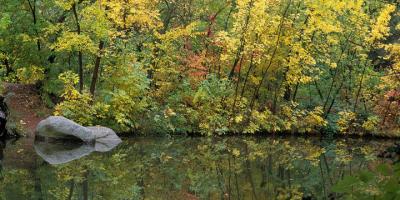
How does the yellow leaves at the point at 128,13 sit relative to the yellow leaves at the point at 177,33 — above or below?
above

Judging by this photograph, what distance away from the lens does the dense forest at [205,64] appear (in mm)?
20297

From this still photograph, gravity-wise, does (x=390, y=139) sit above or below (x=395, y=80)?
below

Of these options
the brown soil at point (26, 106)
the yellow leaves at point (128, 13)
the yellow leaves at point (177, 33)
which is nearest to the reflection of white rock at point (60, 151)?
the brown soil at point (26, 106)

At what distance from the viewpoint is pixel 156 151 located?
16.2 meters

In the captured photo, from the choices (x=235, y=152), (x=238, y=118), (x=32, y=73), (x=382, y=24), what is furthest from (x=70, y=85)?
(x=382, y=24)

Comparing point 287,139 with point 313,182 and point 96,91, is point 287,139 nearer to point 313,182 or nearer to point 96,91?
point 96,91

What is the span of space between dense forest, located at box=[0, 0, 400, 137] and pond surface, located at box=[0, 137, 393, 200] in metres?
2.89

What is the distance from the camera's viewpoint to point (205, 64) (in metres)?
24.9

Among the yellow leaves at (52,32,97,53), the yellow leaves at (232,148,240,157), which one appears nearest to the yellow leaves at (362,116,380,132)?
the yellow leaves at (232,148,240,157)

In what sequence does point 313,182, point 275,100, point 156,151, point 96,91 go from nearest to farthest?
point 313,182
point 156,151
point 96,91
point 275,100

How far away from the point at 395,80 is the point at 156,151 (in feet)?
42.3

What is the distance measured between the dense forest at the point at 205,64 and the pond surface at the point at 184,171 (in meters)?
2.89

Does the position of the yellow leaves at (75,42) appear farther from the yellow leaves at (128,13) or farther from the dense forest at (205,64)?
the yellow leaves at (128,13)

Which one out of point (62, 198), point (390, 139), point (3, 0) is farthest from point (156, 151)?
point (390, 139)
